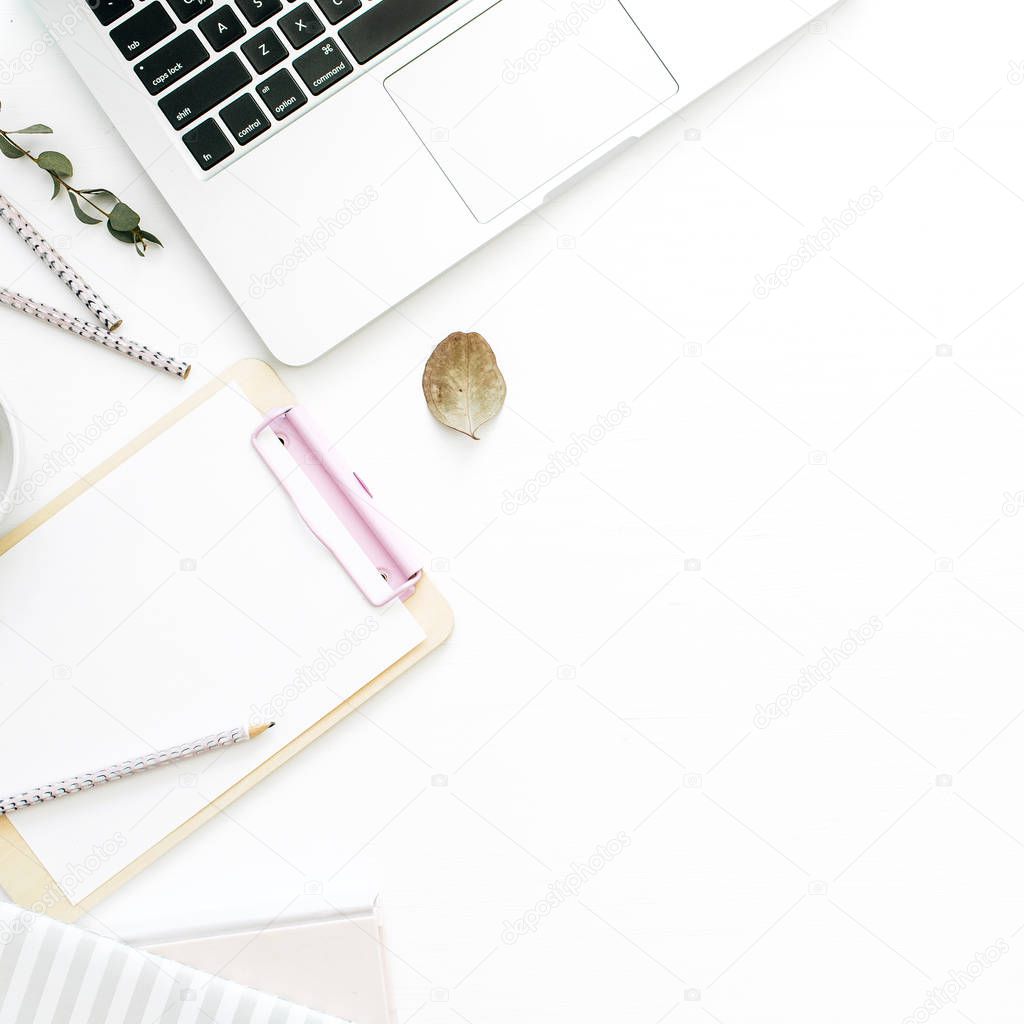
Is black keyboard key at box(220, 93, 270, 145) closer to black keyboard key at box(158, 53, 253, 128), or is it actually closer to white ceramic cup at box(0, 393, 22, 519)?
black keyboard key at box(158, 53, 253, 128)

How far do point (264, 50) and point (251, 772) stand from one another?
42 centimetres

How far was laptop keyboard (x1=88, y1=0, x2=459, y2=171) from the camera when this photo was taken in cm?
52

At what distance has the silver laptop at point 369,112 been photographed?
52cm

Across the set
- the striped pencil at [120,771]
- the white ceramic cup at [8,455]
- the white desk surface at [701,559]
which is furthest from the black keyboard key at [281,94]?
the striped pencil at [120,771]

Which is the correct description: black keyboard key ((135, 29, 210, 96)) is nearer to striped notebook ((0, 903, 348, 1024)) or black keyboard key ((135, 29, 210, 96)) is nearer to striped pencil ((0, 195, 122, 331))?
striped pencil ((0, 195, 122, 331))

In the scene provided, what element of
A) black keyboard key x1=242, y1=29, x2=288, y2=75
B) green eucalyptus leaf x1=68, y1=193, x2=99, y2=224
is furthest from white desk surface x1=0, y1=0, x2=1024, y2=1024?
black keyboard key x1=242, y1=29, x2=288, y2=75

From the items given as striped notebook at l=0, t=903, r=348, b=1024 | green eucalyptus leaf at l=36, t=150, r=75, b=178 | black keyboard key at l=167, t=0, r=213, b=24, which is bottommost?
striped notebook at l=0, t=903, r=348, b=1024

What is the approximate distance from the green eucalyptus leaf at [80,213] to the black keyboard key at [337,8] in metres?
0.19

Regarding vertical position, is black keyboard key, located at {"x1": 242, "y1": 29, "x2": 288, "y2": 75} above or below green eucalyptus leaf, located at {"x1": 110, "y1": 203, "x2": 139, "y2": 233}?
above

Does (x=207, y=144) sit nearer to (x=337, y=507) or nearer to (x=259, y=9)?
(x=259, y=9)

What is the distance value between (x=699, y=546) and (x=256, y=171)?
349 mm

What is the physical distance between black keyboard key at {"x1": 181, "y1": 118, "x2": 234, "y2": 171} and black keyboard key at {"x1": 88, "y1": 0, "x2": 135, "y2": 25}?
0.07m

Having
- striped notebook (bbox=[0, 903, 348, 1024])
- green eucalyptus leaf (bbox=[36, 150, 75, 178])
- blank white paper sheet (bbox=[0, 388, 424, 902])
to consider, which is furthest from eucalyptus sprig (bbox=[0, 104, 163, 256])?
striped notebook (bbox=[0, 903, 348, 1024])

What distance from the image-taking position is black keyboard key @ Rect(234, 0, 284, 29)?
516mm
